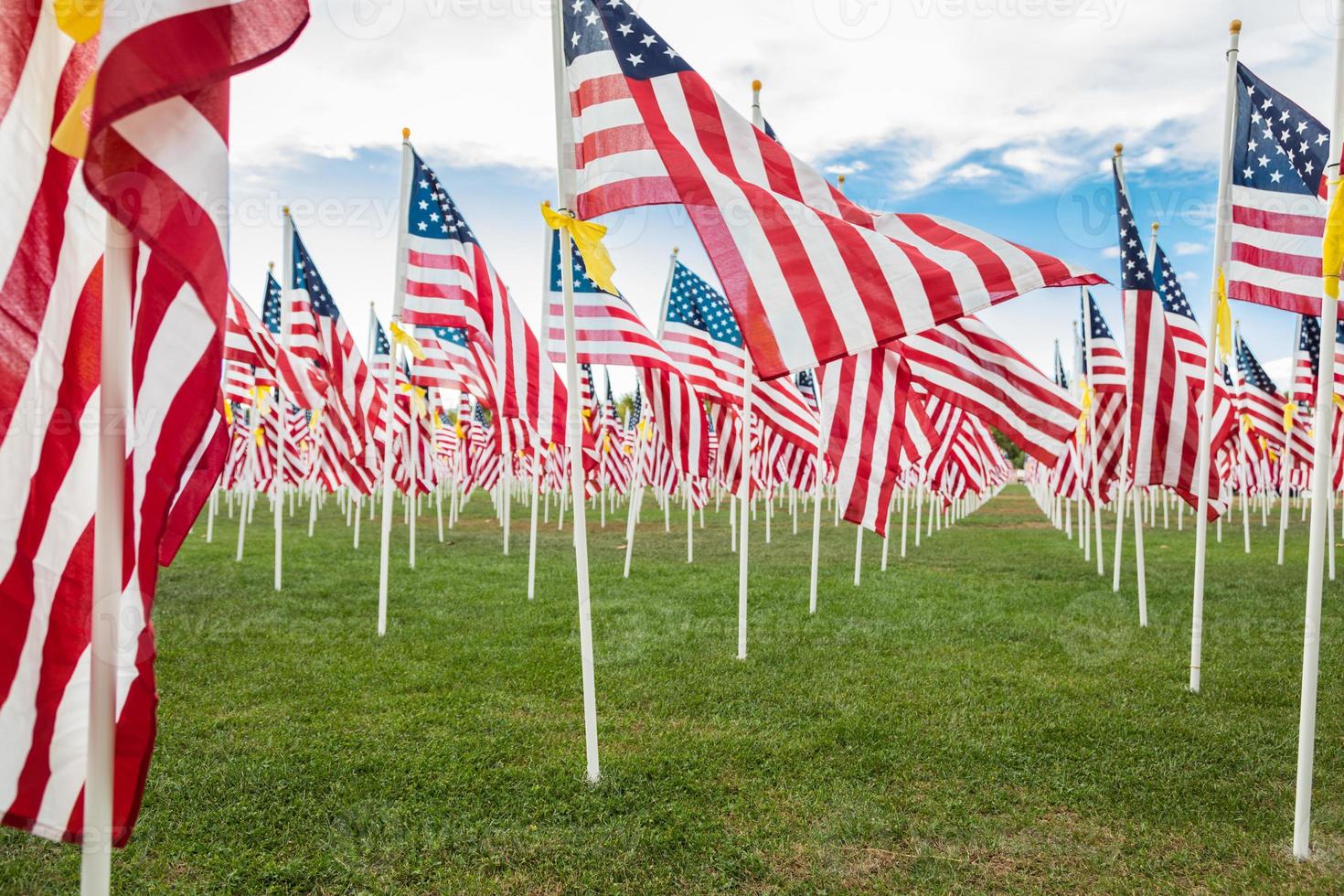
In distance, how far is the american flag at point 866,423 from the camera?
8.50 meters

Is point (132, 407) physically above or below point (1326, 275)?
below

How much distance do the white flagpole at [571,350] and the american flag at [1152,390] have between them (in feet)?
20.9

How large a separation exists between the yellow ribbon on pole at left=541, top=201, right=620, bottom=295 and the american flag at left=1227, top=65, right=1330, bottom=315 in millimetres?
4765

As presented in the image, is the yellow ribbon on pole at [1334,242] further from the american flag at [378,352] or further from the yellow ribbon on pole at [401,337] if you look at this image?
the american flag at [378,352]

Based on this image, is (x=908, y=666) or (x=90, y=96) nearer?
(x=90, y=96)

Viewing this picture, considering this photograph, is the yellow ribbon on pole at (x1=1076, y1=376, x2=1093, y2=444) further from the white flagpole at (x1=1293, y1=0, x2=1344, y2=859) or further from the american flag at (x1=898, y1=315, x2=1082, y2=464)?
the white flagpole at (x1=1293, y1=0, x2=1344, y2=859)

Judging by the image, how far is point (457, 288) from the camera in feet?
32.1

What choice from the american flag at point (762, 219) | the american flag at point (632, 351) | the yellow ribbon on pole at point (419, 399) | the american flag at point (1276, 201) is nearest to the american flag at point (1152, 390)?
the american flag at point (1276, 201)

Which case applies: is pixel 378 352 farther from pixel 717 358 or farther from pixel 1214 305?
pixel 1214 305

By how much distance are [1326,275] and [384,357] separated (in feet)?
65.7

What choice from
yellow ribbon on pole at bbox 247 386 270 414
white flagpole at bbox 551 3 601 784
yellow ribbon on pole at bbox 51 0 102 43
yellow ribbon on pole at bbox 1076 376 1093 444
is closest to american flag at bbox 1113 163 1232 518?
yellow ribbon on pole at bbox 1076 376 1093 444

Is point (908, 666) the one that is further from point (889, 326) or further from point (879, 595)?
point (889, 326)

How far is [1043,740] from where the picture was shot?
686 cm

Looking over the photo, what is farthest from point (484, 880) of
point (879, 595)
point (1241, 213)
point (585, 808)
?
point (879, 595)
